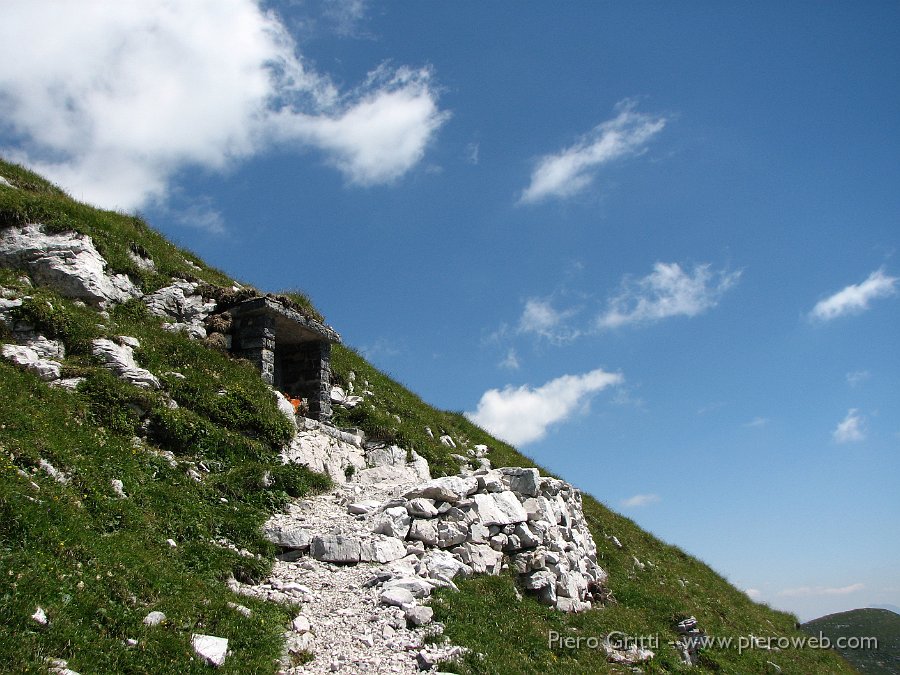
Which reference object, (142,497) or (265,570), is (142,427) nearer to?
(142,497)

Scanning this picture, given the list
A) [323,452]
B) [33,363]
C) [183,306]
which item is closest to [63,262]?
[183,306]

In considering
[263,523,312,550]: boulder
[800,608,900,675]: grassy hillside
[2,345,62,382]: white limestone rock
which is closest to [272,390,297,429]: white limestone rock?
[263,523,312,550]: boulder

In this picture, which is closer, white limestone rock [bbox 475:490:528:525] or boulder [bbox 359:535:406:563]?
boulder [bbox 359:535:406:563]

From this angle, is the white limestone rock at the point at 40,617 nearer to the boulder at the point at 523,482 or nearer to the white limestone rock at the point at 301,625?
the white limestone rock at the point at 301,625

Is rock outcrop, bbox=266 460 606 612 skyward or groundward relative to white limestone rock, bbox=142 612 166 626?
skyward

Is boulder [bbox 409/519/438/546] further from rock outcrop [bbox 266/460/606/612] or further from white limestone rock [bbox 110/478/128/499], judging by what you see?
white limestone rock [bbox 110/478/128/499]

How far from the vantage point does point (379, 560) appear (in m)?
12.9

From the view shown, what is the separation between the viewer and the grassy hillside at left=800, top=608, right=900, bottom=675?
34188mm

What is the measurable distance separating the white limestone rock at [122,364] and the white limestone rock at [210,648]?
8.56 m

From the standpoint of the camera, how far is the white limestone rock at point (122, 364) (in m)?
15.4

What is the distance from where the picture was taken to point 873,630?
5544cm

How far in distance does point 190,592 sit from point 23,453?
3.82 metres

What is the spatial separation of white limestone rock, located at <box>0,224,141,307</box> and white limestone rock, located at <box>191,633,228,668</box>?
1276 centimetres

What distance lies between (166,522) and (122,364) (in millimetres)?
5672
